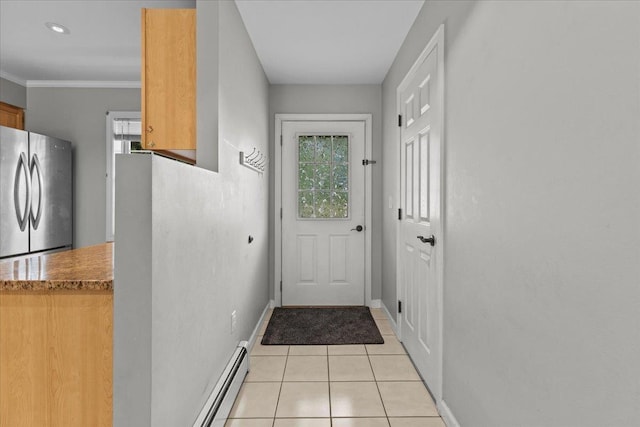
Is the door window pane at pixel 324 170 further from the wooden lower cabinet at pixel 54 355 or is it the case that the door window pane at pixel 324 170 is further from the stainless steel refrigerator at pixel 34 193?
the wooden lower cabinet at pixel 54 355

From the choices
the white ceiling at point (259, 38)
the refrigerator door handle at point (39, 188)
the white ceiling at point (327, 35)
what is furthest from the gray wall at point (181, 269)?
the refrigerator door handle at point (39, 188)

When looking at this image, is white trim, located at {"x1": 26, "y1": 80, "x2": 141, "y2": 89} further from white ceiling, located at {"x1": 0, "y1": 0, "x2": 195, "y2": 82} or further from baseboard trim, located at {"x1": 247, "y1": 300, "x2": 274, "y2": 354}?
baseboard trim, located at {"x1": 247, "y1": 300, "x2": 274, "y2": 354}

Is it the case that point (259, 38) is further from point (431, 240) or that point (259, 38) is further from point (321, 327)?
point (321, 327)

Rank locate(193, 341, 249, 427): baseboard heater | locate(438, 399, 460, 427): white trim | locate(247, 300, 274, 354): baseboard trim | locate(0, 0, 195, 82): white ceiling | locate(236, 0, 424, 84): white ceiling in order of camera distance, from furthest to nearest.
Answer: locate(247, 300, 274, 354): baseboard trim < locate(0, 0, 195, 82): white ceiling < locate(236, 0, 424, 84): white ceiling < locate(438, 399, 460, 427): white trim < locate(193, 341, 249, 427): baseboard heater

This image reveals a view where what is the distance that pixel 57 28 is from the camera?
2982 millimetres

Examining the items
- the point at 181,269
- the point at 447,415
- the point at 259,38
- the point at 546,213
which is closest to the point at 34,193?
the point at 259,38

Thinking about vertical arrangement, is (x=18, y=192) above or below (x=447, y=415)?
above

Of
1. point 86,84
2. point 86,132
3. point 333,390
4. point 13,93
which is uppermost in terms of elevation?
point 86,84

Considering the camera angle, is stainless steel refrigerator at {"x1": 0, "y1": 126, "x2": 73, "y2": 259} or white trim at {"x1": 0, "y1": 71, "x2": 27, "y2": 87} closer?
stainless steel refrigerator at {"x1": 0, "y1": 126, "x2": 73, "y2": 259}

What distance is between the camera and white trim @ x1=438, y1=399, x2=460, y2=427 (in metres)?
1.83

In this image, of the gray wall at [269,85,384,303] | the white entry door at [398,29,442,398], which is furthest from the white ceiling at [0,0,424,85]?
the white entry door at [398,29,442,398]

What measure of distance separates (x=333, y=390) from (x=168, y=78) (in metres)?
2.10

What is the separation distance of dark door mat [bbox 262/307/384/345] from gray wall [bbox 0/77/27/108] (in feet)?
11.9

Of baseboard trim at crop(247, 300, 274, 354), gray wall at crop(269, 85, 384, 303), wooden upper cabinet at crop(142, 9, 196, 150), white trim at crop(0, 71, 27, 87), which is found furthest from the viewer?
gray wall at crop(269, 85, 384, 303)
